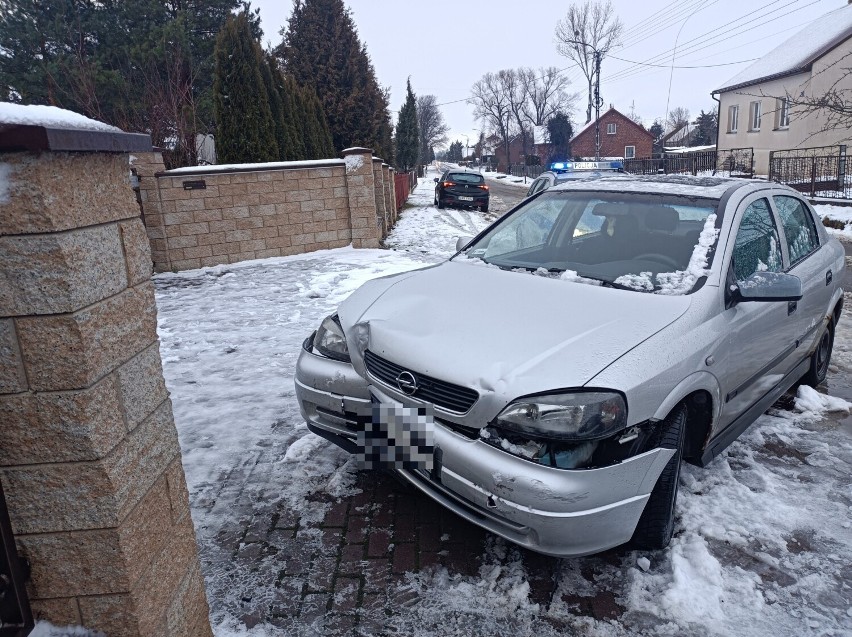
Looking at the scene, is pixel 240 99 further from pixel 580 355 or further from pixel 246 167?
pixel 580 355

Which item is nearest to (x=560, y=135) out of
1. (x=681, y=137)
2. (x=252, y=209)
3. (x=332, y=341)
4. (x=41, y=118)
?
(x=681, y=137)

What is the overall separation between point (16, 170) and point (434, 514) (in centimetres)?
245

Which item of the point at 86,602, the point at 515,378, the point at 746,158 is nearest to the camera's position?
the point at 86,602

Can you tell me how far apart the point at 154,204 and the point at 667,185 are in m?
8.89

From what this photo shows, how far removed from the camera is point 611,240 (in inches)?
145

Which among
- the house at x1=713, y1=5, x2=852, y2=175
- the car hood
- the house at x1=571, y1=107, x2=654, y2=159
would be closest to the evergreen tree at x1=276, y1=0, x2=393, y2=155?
the house at x1=713, y1=5, x2=852, y2=175

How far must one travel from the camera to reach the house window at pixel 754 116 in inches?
1251

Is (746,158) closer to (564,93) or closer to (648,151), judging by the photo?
(648,151)

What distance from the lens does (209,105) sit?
731 inches

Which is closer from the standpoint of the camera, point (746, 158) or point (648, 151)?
point (746, 158)

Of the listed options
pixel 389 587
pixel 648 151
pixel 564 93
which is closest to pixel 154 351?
pixel 389 587

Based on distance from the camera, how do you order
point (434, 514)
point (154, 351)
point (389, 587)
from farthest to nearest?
point (434, 514)
point (389, 587)
point (154, 351)

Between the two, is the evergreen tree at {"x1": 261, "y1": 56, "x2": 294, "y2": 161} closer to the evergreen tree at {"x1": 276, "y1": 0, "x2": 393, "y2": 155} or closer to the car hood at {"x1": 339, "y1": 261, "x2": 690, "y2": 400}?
the evergreen tree at {"x1": 276, "y1": 0, "x2": 393, "y2": 155}

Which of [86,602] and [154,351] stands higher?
[154,351]
